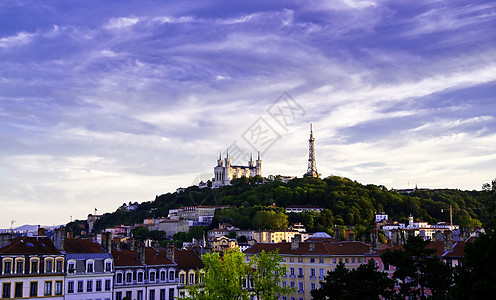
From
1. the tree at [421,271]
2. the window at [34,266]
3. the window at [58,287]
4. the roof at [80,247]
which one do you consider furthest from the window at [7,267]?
the tree at [421,271]

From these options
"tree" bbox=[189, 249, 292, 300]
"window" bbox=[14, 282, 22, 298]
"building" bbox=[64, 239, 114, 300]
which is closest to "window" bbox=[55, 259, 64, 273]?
"building" bbox=[64, 239, 114, 300]

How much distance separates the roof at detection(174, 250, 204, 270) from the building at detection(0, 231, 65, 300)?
1373 centimetres

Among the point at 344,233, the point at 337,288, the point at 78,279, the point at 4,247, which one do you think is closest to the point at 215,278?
the point at 337,288

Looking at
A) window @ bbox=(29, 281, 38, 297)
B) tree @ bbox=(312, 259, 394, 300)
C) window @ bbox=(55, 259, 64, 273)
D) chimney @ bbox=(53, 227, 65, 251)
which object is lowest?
window @ bbox=(29, 281, 38, 297)

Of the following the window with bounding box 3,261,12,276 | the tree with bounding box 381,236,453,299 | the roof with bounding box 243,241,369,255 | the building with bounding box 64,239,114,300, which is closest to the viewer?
the tree with bounding box 381,236,453,299

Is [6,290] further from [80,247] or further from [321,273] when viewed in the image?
[321,273]

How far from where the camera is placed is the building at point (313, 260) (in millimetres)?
69562

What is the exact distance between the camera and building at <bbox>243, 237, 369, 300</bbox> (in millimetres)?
69562

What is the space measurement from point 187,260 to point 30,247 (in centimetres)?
1816

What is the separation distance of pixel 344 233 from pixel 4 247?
387 feet

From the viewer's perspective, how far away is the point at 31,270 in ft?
165

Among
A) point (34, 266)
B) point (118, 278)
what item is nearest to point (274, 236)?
point (118, 278)

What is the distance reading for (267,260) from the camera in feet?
159

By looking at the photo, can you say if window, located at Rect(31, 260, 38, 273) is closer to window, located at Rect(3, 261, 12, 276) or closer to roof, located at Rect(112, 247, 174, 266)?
window, located at Rect(3, 261, 12, 276)
